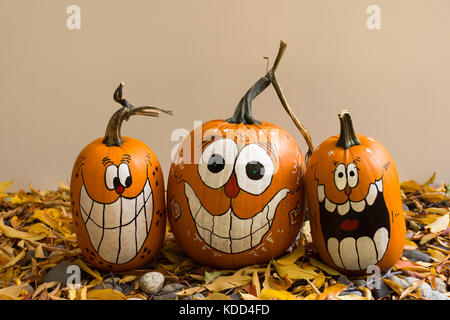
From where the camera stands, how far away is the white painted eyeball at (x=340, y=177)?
1.29m

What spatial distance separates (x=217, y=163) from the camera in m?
1.33

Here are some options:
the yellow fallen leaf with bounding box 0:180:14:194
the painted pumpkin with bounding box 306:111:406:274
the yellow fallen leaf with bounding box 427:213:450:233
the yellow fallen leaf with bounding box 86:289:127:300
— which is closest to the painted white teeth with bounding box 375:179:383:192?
the painted pumpkin with bounding box 306:111:406:274

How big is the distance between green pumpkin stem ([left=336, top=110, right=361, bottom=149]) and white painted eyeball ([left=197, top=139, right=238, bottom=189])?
32cm

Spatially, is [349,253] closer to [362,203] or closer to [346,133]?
[362,203]

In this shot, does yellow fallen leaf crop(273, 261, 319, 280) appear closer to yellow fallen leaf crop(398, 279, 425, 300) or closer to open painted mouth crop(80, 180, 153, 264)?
yellow fallen leaf crop(398, 279, 425, 300)

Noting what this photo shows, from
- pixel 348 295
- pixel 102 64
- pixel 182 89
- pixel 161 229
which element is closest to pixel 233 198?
pixel 161 229

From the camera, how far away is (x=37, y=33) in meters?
2.13

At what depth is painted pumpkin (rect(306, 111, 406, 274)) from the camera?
1292 millimetres

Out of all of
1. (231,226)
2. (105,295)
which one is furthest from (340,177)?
(105,295)

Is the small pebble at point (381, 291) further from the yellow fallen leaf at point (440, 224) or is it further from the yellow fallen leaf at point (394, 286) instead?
the yellow fallen leaf at point (440, 224)

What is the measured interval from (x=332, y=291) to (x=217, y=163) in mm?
496

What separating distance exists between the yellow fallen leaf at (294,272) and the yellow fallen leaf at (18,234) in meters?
0.92

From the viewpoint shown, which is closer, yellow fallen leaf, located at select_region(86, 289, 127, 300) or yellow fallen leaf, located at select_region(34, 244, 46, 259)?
yellow fallen leaf, located at select_region(86, 289, 127, 300)

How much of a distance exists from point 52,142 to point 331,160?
4.97 feet
